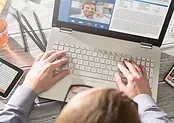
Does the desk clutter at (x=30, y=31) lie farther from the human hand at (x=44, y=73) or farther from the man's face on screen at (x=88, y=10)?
the man's face on screen at (x=88, y=10)

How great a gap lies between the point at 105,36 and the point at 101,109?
18.9 inches

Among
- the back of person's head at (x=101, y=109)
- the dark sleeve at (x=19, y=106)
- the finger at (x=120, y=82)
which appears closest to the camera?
the back of person's head at (x=101, y=109)

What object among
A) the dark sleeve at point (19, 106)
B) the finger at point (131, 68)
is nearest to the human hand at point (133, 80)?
the finger at point (131, 68)

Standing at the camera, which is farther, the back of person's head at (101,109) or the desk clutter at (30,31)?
the desk clutter at (30,31)

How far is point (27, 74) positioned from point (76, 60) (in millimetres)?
144

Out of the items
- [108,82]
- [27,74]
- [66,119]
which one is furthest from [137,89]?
[66,119]

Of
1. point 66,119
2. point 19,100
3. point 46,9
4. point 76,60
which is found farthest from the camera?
point 46,9

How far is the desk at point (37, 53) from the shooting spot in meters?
1.06

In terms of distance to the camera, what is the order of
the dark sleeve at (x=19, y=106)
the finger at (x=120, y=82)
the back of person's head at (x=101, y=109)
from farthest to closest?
1. the finger at (x=120, y=82)
2. the dark sleeve at (x=19, y=106)
3. the back of person's head at (x=101, y=109)

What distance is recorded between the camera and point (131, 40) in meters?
1.14

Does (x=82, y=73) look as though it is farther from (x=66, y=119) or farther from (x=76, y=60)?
(x=66, y=119)

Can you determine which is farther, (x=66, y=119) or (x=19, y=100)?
(x=19, y=100)

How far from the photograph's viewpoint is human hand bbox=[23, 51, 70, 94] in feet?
3.45

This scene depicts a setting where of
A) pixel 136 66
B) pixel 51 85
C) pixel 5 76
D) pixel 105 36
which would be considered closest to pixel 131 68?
pixel 136 66
